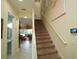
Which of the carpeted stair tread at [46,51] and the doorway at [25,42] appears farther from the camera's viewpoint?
the doorway at [25,42]

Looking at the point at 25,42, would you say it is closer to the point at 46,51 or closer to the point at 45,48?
the point at 45,48

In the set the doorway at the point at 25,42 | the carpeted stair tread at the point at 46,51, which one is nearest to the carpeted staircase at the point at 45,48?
the carpeted stair tread at the point at 46,51

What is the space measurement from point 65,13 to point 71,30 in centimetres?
77

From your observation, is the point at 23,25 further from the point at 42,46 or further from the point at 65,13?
the point at 65,13

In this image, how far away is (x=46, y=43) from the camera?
5.13 m

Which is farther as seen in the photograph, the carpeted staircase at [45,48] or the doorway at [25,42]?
the doorway at [25,42]

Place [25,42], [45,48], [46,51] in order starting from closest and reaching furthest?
[46,51]
[45,48]
[25,42]

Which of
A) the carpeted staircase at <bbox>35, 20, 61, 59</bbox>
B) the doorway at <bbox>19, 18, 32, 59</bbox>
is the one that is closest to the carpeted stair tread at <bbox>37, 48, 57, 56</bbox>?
the carpeted staircase at <bbox>35, 20, 61, 59</bbox>

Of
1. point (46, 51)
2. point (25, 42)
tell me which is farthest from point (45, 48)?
point (25, 42)

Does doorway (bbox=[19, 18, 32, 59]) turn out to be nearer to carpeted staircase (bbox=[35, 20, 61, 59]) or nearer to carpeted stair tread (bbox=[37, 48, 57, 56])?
carpeted staircase (bbox=[35, 20, 61, 59])

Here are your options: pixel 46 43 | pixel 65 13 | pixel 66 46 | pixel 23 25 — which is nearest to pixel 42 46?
pixel 46 43

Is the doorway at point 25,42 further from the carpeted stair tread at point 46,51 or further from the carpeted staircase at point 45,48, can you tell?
the carpeted stair tread at point 46,51

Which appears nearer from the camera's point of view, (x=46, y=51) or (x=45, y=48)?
(x=46, y=51)

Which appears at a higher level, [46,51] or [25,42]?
[46,51]
